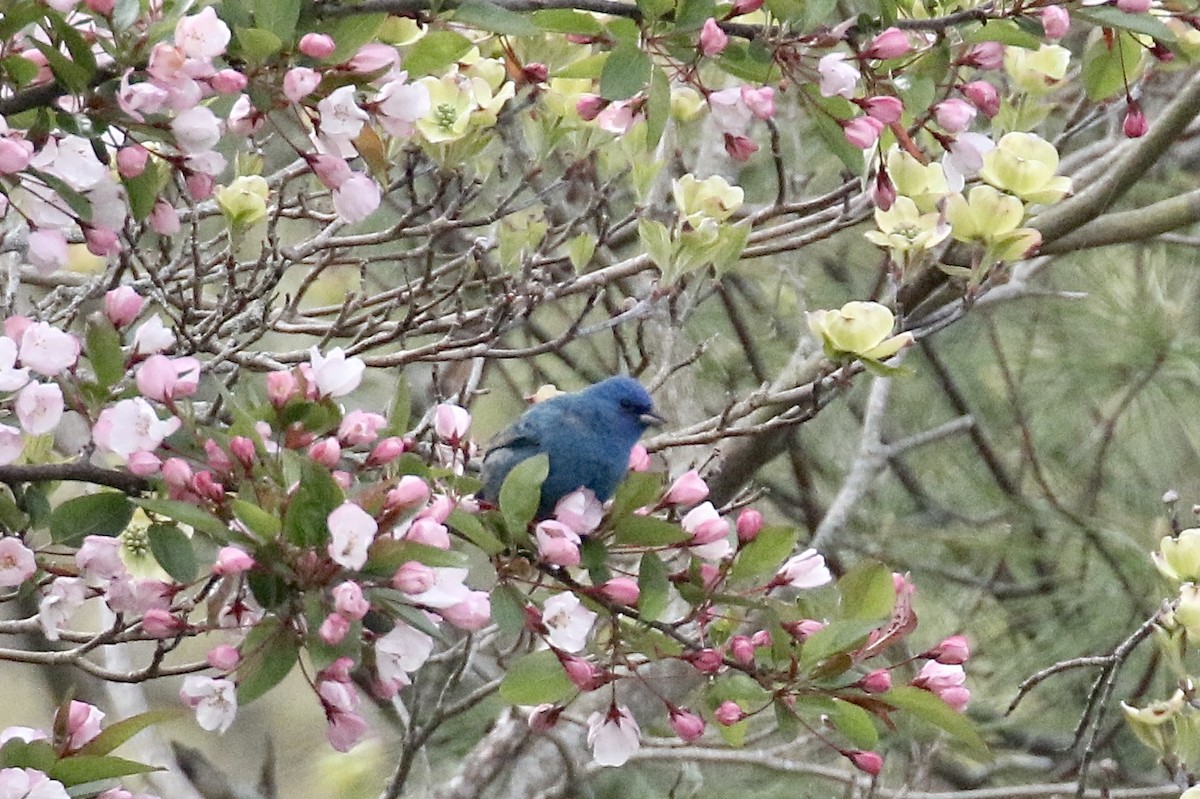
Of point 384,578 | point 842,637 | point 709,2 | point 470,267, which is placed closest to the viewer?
point 384,578

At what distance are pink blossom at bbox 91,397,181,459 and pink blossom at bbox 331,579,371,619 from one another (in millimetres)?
267

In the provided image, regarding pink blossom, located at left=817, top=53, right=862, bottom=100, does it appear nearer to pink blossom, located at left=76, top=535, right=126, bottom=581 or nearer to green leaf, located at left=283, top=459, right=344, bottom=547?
green leaf, located at left=283, top=459, right=344, bottom=547

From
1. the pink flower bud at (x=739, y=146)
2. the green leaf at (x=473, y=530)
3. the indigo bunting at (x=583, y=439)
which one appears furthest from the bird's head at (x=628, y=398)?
the green leaf at (x=473, y=530)

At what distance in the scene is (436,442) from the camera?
2.26 m

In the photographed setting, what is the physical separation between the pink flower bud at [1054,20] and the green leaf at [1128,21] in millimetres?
45

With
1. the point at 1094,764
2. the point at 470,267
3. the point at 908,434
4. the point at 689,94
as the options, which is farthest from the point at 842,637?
the point at 908,434

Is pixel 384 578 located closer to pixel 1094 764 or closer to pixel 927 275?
pixel 927 275

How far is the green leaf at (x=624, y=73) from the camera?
1829 mm

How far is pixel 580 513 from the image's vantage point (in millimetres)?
1766

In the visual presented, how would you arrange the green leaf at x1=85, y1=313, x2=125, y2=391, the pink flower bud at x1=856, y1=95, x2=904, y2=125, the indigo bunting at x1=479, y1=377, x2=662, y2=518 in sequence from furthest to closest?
the indigo bunting at x1=479, y1=377, x2=662, y2=518 → the pink flower bud at x1=856, y1=95, x2=904, y2=125 → the green leaf at x1=85, y1=313, x2=125, y2=391

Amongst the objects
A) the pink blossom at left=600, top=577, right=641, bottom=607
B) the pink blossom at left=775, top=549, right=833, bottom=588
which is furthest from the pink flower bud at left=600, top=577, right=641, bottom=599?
the pink blossom at left=775, top=549, right=833, bottom=588

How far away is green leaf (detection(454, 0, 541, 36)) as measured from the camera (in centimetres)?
175

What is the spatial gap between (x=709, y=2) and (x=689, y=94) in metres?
1.12

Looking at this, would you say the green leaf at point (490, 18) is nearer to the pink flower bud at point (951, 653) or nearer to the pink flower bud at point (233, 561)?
the pink flower bud at point (233, 561)
